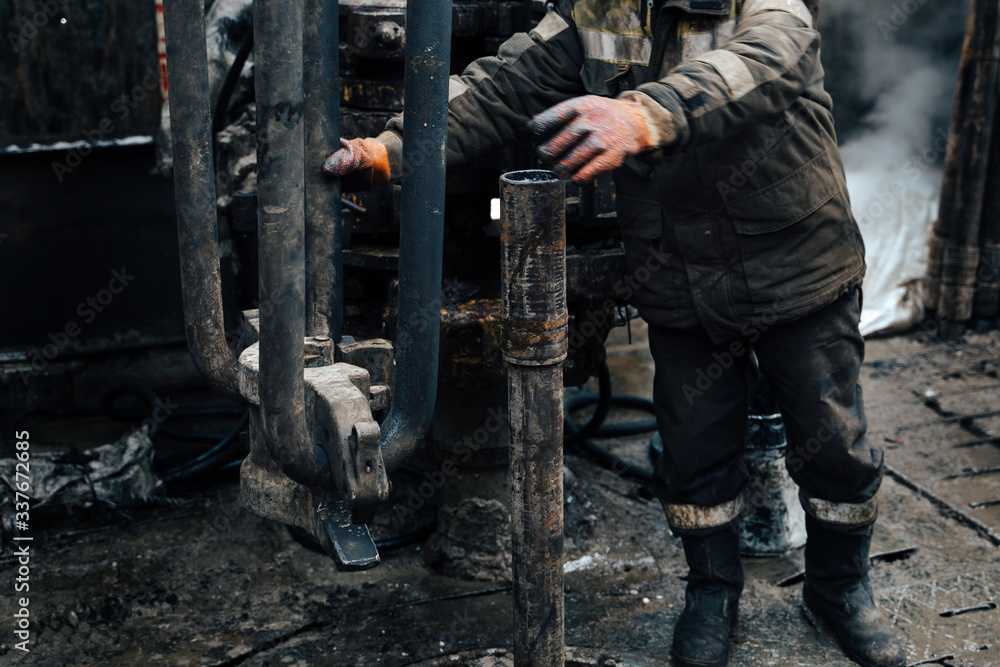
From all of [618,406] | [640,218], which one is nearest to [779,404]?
[640,218]

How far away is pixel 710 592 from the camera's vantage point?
8.39 ft

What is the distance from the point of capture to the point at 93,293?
409cm

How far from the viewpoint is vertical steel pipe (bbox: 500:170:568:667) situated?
168cm

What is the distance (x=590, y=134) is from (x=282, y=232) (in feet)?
1.74

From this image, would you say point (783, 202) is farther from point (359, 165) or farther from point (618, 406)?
point (618, 406)

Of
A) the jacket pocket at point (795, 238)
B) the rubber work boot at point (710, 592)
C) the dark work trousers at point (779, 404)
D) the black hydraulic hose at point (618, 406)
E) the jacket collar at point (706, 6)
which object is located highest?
the jacket collar at point (706, 6)

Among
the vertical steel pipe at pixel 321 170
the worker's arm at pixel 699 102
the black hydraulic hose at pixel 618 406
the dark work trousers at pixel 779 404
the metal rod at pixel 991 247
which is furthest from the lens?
the metal rod at pixel 991 247

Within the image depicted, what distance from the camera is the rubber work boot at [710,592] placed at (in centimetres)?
247

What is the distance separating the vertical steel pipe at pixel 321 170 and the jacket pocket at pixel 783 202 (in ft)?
2.94

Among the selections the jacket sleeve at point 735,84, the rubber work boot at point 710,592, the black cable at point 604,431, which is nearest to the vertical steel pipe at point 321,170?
the jacket sleeve at point 735,84

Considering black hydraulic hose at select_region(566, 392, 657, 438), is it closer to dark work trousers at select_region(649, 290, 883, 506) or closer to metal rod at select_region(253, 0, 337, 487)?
dark work trousers at select_region(649, 290, 883, 506)

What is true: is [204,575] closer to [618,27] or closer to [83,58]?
[618,27]

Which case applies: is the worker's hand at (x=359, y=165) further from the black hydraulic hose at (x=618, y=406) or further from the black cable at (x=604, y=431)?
the black hydraulic hose at (x=618, y=406)

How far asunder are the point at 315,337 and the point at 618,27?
926 mm
